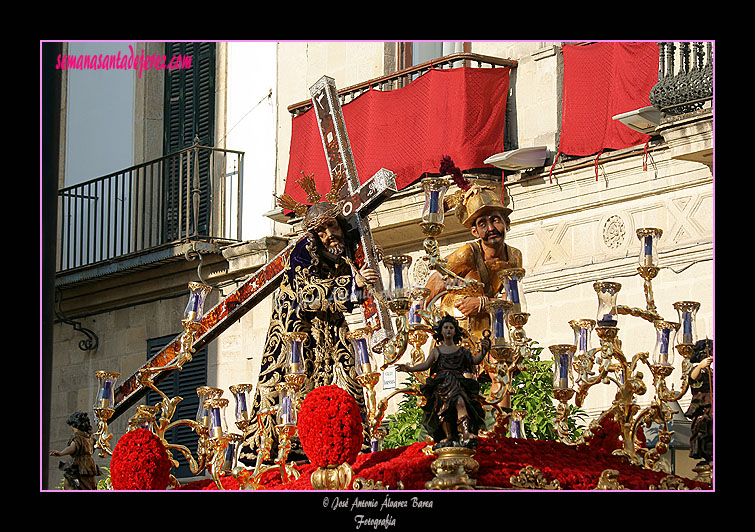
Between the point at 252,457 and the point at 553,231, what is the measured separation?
5.71 m

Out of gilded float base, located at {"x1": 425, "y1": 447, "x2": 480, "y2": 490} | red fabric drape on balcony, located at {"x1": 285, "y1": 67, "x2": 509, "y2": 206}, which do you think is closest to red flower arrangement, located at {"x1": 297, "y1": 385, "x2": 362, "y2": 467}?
gilded float base, located at {"x1": 425, "y1": 447, "x2": 480, "y2": 490}

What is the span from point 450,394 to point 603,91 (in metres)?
7.10

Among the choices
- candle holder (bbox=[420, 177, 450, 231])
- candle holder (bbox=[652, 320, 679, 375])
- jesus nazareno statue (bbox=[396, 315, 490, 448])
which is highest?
candle holder (bbox=[420, 177, 450, 231])

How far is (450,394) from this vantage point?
898 centimetres

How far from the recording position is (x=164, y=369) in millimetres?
11492

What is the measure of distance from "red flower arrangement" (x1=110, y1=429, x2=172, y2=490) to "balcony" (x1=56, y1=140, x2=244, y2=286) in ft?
29.8

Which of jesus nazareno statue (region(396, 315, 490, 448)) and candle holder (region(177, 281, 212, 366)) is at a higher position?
candle holder (region(177, 281, 212, 366))

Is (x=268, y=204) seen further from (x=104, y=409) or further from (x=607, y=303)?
(x=607, y=303)

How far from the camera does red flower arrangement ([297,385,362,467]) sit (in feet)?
30.0

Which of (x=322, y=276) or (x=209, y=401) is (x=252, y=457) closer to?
(x=209, y=401)

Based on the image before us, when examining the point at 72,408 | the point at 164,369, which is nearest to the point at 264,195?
the point at 72,408

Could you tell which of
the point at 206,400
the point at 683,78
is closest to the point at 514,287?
the point at 206,400

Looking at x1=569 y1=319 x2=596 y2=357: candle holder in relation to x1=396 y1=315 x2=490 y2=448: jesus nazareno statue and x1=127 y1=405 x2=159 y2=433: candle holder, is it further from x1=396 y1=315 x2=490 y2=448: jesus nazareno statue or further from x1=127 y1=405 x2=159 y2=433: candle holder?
x1=127 y1=405 x2=159 y2=433: candle holder

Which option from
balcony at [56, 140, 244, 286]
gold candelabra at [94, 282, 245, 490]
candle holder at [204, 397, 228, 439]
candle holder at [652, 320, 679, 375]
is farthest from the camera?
balcony at [56, 140, 244, 286]
